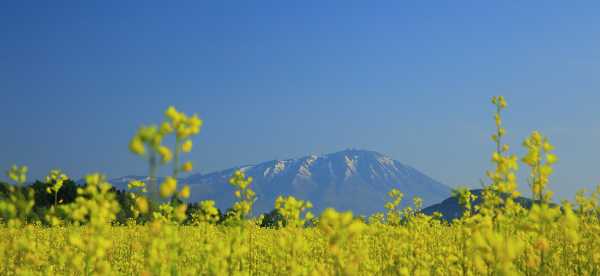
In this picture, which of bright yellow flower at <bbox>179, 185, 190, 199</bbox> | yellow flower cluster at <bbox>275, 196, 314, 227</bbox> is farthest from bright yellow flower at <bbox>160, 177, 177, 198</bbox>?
yellow flower cluster at <bbox>275, 196, 314, 227</bbox>

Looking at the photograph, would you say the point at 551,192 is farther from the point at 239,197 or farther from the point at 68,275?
the point at 68,275

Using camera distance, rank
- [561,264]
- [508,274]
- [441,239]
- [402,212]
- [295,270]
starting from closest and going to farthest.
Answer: [508,274]
[295,270]
[561,264]
[402,212]
[441,239]

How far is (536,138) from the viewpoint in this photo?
169 inches

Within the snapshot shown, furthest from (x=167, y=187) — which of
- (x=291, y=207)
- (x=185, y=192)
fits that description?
(x=291, y=207)

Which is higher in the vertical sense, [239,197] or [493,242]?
[239,197]

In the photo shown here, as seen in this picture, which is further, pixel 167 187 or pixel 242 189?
pixel 242 189

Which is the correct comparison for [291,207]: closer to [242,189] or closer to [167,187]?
[242,189]

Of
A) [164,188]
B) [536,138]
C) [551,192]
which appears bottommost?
[164,188]

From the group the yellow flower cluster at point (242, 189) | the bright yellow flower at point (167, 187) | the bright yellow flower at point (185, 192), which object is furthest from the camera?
the yellow flower cluster at point (242, 189)

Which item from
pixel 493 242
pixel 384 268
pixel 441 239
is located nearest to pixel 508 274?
pixel 493 242

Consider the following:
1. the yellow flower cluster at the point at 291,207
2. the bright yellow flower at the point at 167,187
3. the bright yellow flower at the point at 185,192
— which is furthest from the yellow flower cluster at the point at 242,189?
the bright yellow flower at the point at 167,187

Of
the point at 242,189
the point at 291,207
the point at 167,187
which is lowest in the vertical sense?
→ the point at 167,187

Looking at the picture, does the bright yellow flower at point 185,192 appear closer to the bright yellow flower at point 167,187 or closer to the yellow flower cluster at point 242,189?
the bright yellow flower at point 167,187

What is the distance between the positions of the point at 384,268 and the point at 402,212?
96.3 inches
